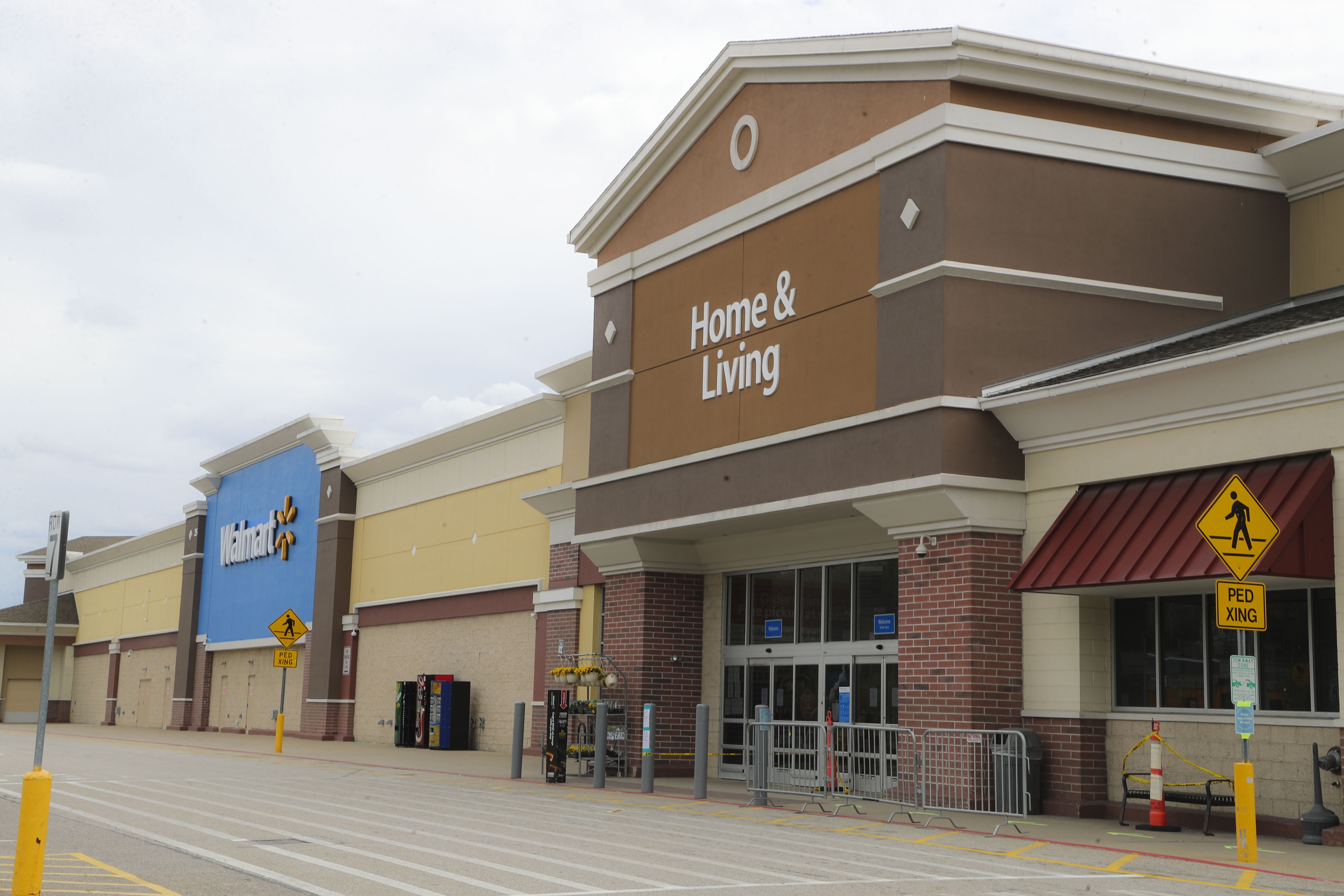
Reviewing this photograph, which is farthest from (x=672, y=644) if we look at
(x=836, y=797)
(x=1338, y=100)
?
(x=1338, y=100)

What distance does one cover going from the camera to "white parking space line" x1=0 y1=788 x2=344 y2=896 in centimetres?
1040

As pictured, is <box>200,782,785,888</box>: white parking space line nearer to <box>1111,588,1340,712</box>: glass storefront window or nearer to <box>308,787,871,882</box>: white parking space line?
<box>308,787,871,882</box>: white parking space line

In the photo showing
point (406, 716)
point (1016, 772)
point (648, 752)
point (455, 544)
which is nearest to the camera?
point (1016, 772)

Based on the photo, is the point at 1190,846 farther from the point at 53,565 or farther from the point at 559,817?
the point at 53,565

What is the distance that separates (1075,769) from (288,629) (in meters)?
21.0

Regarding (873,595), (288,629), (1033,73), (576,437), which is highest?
(1033,73)

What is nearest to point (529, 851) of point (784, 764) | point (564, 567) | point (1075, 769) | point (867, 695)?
point (784, 764)

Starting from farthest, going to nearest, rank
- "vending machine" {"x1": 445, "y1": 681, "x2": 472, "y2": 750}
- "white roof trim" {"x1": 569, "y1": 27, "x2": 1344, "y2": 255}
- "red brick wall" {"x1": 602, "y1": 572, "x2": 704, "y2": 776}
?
"vending machine" {"x1": 445, "y1": 681, "x2": 472, "y2": 750} < "red brick wall" {"x1": 602, "y1": 572, "x2": 704, "y2": 776} < "white roof trim" {"x1": 569, "y1": 27, "x2": 1344, "y2": 255}

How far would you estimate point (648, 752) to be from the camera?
824 inches

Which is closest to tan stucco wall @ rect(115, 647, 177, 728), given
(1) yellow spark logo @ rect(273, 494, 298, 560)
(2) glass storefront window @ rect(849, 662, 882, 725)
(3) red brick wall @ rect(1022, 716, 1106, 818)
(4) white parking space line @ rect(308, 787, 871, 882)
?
(1) yellow spark logo @ rect(273, 494, 298, 560)

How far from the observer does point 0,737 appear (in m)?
42.2

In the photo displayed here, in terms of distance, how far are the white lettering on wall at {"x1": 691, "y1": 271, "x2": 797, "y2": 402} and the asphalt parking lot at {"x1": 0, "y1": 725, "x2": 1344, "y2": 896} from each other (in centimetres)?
644

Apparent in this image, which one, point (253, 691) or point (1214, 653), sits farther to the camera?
point (253, 691)

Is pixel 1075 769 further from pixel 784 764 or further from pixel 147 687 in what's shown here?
pixel 147 687
